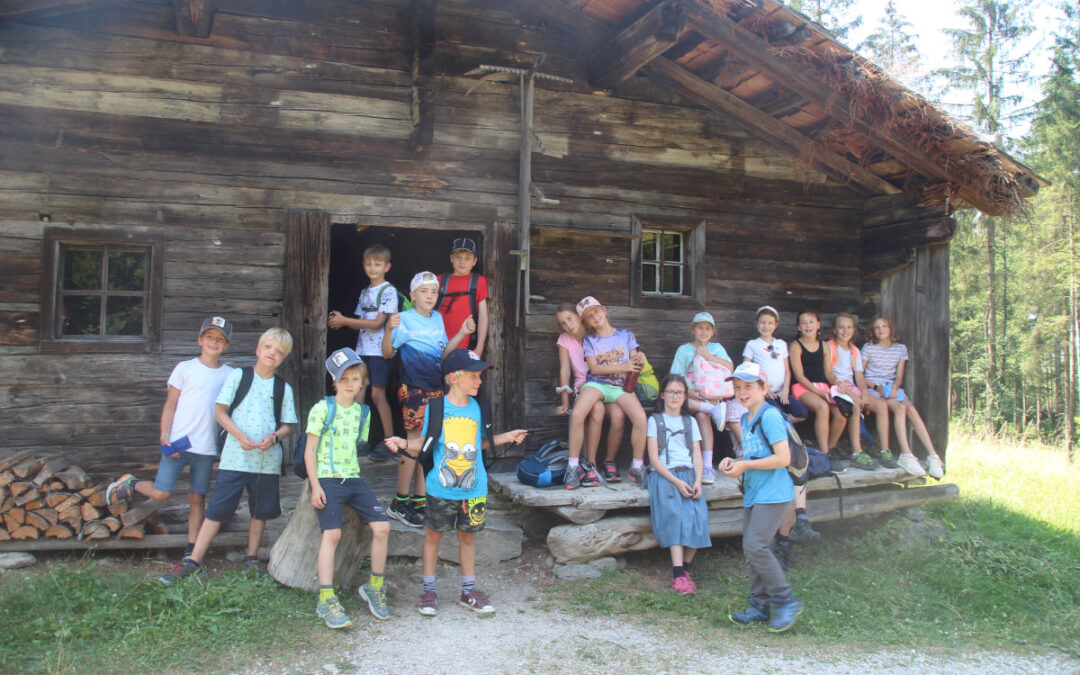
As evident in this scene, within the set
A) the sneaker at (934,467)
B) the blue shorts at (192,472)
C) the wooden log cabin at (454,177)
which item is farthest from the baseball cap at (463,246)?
the sneaker at (934,467)

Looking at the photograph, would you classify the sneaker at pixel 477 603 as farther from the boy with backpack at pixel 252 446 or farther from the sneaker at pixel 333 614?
the boy with backpack at pixel 252 446

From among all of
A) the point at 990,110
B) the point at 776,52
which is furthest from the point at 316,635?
the point at 990,110

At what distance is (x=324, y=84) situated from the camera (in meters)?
6.35

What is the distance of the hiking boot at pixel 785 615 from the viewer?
182 inches

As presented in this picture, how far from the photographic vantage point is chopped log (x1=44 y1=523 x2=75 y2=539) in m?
5.07

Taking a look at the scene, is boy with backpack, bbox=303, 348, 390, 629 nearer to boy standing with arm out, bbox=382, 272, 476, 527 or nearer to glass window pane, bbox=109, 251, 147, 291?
boy standing with arm out, bbox=382, 272, 476, 527

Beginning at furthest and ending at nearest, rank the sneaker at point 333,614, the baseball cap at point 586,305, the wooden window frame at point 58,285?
the baseball cap at point 586,305 < the wooden window frame at point 58,285 < the sneaker at point 333,614

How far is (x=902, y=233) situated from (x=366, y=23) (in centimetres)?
577

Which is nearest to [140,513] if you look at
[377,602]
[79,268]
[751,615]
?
[377,602]

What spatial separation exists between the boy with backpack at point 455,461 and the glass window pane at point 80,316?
3.13 m

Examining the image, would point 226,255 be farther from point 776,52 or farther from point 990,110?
point 990,110

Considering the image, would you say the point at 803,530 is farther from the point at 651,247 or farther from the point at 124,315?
the point at 124,315

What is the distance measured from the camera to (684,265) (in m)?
7.58

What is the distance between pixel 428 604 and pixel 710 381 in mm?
3231
